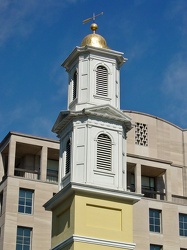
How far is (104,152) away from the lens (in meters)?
39.1

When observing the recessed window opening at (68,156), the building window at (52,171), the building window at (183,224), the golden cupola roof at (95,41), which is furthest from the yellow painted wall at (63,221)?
the building window at (183,224)

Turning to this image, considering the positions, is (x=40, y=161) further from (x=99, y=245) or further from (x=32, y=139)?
(x=99, y=245)

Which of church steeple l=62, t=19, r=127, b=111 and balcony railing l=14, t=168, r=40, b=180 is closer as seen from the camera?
church steeple l=62, t=19, r=127, b=111

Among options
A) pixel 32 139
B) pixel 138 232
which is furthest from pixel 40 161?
pixel 138 232

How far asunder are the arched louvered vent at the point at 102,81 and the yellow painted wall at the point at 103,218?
21.6 ft

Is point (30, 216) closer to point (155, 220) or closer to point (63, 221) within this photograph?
point (155, 220)

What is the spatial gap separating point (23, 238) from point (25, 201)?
3.47 meters

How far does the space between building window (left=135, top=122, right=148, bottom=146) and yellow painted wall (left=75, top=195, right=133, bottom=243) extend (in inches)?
1425

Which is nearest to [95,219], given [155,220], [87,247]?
[87,247]

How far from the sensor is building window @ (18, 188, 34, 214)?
65062mm

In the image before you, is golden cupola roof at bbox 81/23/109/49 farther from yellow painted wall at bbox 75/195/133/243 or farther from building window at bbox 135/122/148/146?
building window at bbox 135/122/148/146

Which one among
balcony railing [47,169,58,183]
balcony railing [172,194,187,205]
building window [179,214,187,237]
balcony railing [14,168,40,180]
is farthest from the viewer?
balcony railing [172,194,187,205]

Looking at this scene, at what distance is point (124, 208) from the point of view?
38.0m

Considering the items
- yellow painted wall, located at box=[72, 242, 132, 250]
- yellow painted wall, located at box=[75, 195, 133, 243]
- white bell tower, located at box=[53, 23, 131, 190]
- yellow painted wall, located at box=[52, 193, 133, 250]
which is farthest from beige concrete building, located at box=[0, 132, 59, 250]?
yellow painted wall, located at box=[72, 242, 132, 250]
